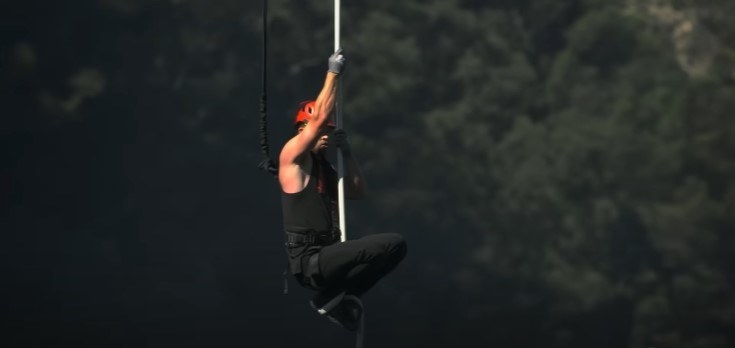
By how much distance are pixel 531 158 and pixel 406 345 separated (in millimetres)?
2720

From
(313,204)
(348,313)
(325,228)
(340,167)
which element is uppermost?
(340,167)

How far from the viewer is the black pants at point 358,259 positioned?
756 cm

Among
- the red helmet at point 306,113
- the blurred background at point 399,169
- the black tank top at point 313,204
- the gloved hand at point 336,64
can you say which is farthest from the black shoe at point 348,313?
the blurred background at point 399,169

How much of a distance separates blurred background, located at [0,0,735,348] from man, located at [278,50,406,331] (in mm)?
9611

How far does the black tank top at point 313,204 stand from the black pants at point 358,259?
0.13 meters

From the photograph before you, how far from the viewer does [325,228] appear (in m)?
7.67

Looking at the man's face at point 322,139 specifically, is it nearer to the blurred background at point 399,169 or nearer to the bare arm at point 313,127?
the bare arm at point 313,127

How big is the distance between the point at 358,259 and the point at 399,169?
35.2 ft

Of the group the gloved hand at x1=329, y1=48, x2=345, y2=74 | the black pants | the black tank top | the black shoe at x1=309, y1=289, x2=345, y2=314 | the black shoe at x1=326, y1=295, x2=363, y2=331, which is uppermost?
the gloved hand at x1=329, y1=48, x2=345, y2=74

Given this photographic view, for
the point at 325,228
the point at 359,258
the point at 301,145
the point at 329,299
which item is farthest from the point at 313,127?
the point at 329,299

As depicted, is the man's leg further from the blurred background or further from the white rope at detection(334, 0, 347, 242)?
the blurred background

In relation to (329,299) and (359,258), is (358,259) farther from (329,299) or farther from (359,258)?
(329,299)

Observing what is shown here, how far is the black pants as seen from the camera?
24.8 feet

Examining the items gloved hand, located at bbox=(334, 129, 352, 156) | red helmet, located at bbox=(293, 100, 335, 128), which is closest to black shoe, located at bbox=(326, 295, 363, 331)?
gloved hand, located at bbox=(334, 129, 352, 156)
